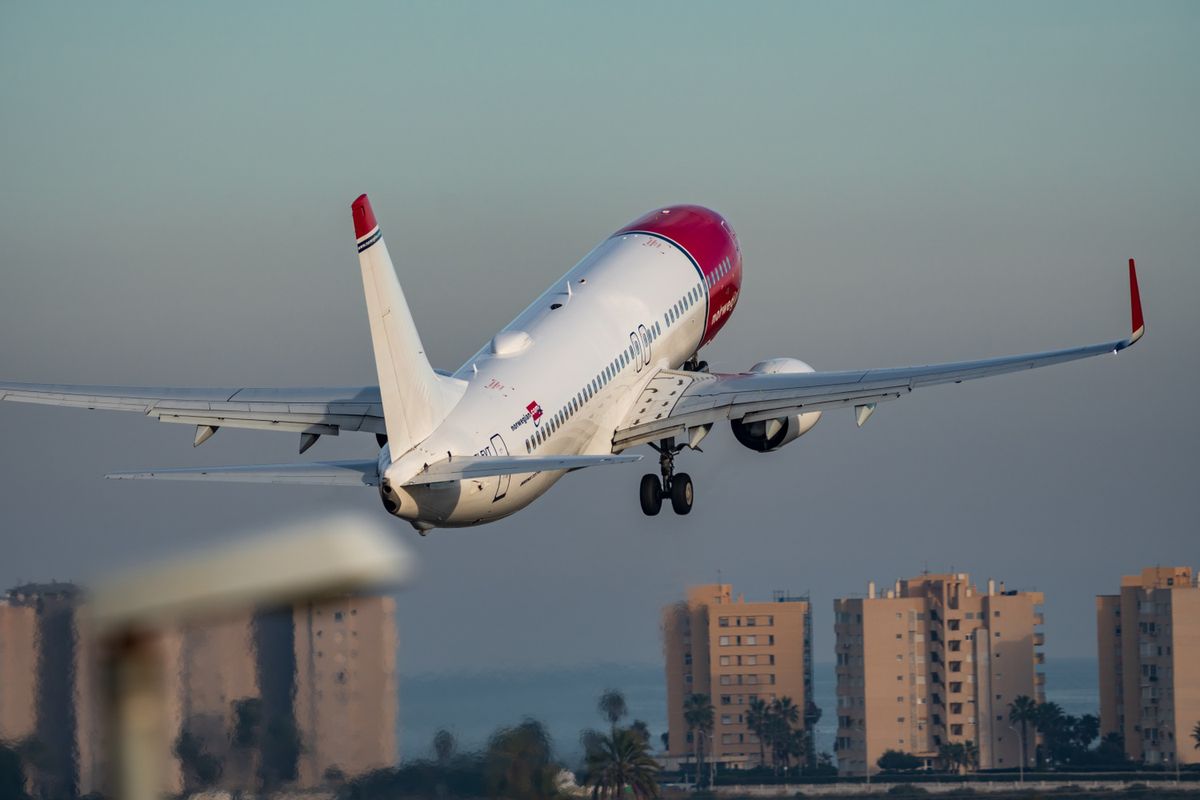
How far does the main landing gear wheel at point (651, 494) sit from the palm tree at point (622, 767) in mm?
7654

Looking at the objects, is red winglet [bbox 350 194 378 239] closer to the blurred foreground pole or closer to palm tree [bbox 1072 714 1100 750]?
the blurred foreground pole

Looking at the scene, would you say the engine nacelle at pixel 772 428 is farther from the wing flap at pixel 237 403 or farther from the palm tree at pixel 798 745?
the wing flap at pixel 237 403

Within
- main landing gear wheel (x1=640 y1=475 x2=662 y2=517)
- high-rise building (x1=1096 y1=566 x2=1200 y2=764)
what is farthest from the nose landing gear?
high-rise building (x1=1096 y1=566 x2=1200 y2=764)

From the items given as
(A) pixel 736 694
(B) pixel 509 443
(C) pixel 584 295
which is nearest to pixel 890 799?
(A) pixel 736 694

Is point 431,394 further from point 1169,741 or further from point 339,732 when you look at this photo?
point 1169,741

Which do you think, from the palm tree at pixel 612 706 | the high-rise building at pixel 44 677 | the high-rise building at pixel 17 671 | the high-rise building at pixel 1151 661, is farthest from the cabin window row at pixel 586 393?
the high-rise building at pixel 1151 661

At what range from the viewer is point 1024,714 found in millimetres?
74938

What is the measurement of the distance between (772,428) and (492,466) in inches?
610

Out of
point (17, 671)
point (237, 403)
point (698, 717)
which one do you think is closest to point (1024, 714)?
point (698, 717)

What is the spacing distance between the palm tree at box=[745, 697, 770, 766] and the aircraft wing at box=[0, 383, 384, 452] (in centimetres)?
1496

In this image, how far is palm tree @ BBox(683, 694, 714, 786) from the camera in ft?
190

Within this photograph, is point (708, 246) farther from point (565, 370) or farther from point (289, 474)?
point (289, 474)

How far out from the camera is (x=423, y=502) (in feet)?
153

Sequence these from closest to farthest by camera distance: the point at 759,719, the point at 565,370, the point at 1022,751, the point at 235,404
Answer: the point at 565,370, the point at 235,404, the point at 759,719, the point at 1022,751
